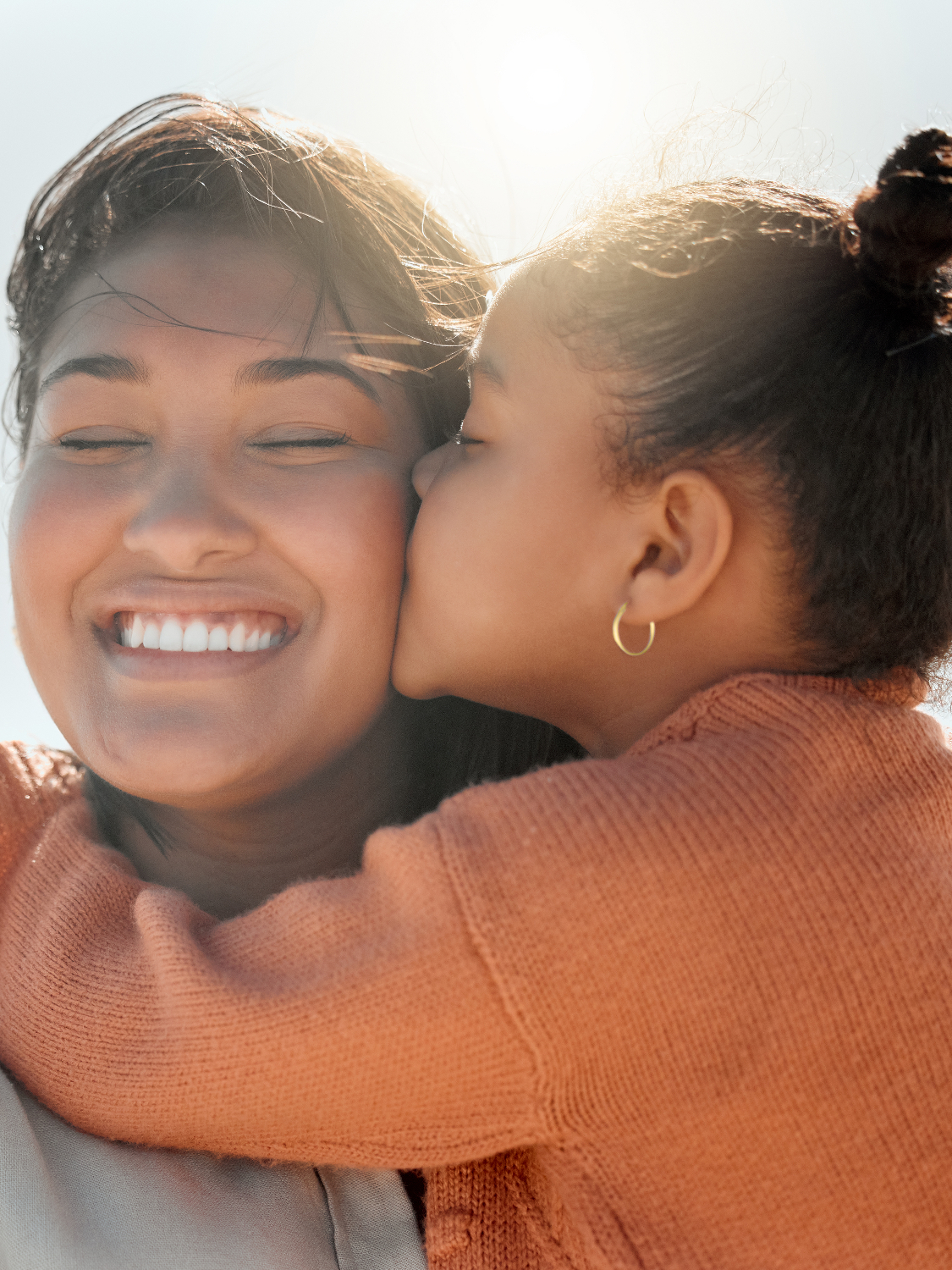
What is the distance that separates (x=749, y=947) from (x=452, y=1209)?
0.56 metres

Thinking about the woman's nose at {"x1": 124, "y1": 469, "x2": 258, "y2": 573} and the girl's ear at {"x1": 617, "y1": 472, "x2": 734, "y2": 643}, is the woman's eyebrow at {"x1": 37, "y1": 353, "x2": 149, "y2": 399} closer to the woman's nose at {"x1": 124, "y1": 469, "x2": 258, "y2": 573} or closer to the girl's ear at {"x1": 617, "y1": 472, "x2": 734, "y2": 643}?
the woman's nose at {"x1": 124, "y1": 469, "x2": 258, "y2": 573}

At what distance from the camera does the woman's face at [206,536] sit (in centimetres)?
171

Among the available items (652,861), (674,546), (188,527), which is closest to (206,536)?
(188,527)

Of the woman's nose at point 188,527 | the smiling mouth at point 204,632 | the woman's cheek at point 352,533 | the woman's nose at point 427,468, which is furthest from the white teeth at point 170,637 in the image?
the woman's nose at point 427,468

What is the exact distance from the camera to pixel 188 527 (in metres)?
1.64

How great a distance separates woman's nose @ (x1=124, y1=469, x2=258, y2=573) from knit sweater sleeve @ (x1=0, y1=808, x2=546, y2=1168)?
506mm

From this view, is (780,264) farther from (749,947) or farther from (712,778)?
(749,947)

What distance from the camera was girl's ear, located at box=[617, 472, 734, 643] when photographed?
158 cm

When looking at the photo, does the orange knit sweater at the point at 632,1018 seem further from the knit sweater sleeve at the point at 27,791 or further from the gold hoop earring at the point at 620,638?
the knit sweater sleeve at the point at 27,791

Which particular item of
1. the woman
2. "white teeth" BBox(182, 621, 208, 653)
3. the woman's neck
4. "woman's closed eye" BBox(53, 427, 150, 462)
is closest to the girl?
the woman

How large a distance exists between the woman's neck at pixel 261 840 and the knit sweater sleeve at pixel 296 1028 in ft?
1.36

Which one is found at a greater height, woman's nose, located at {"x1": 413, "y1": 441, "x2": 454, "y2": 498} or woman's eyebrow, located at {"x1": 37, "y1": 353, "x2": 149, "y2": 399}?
woman's eyebrow, located at {"x1": 37, "y1": 353, "x2": 149, "y2": 399}

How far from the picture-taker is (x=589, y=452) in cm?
166

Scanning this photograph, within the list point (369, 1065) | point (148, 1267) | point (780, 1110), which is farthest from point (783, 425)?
point (148, 1267)
